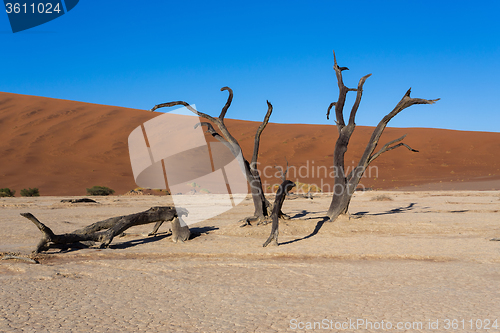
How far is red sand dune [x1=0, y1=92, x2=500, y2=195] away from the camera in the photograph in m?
33.3

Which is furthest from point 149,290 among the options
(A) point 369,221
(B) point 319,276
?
(A) point 369,221

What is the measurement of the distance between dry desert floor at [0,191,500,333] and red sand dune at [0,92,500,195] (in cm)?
2290

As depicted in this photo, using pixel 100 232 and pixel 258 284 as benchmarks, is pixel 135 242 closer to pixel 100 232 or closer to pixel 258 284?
pixel 100 232

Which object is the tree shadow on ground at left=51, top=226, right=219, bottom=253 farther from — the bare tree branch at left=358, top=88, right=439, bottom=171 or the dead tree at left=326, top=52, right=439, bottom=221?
the bare tree branch at left=358, top=88, right=439, bottom=171

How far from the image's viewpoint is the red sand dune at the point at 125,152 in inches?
1312

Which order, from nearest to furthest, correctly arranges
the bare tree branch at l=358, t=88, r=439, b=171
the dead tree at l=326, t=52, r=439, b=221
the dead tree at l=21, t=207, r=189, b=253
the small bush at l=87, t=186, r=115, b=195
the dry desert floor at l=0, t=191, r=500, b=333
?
the dry desert floor at l=0, t=191, r=500, b=333, the dead tree at l=21, t=207, r=189, b=253, the bare tree branch at l=358, t=88, r=439, b=171, the dead tree at l=326, t=52, r=439, b=221, the small bush at l=87, t=186, r=115, b=195

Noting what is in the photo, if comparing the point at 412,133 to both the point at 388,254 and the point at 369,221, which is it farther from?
the point at 388,254

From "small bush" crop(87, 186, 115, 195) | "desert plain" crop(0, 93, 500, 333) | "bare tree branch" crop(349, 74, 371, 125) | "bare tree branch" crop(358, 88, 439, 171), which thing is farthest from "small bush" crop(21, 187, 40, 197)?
"bare tree branch" crop(358, 88, 439, 171)

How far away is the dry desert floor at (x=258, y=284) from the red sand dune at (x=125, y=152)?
22.9 meters

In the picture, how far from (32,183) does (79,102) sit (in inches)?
1805

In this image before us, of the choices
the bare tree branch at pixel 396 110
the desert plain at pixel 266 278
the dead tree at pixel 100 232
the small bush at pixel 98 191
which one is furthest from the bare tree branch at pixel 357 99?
the small bush at pixel 98 191

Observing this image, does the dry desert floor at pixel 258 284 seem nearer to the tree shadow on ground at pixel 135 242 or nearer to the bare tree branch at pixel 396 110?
the tree shadow on ground at pixel 135 242

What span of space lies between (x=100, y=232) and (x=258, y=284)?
4263mm

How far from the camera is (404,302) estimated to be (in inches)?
180
